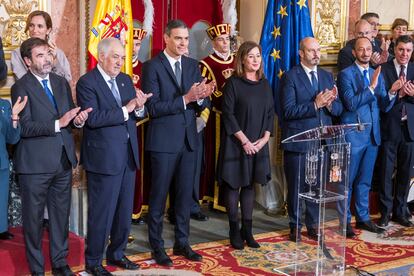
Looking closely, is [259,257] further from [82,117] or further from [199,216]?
[82,117]

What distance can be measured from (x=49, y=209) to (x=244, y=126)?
1.64 meters

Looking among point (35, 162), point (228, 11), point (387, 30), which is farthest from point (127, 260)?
point (387, 30)

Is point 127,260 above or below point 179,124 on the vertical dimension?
below

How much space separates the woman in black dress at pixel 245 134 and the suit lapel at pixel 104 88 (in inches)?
42.4

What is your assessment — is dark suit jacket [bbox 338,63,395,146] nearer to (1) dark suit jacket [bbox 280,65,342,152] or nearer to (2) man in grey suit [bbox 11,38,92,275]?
(1) dark suit jacket [bbox 280,65,342,152]

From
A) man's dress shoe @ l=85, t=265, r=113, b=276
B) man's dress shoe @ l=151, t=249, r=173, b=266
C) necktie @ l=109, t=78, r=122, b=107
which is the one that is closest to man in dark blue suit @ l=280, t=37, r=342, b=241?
man's dress shoe @ l=151, t=249, r=173, b=266

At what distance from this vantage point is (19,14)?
219 inches

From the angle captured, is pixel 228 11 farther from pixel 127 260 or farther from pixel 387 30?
pixel 127 260

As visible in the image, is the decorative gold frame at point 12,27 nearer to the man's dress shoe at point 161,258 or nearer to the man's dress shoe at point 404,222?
the man's dress shoe at point 161,258

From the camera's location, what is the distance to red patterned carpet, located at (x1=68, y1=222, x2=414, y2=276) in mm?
5211

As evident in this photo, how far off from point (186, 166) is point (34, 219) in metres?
1.20

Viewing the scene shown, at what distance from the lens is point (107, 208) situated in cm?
486

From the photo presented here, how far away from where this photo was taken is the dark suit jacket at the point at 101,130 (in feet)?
15.5

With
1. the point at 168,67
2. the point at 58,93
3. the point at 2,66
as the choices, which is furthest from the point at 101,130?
the point at 2,66
